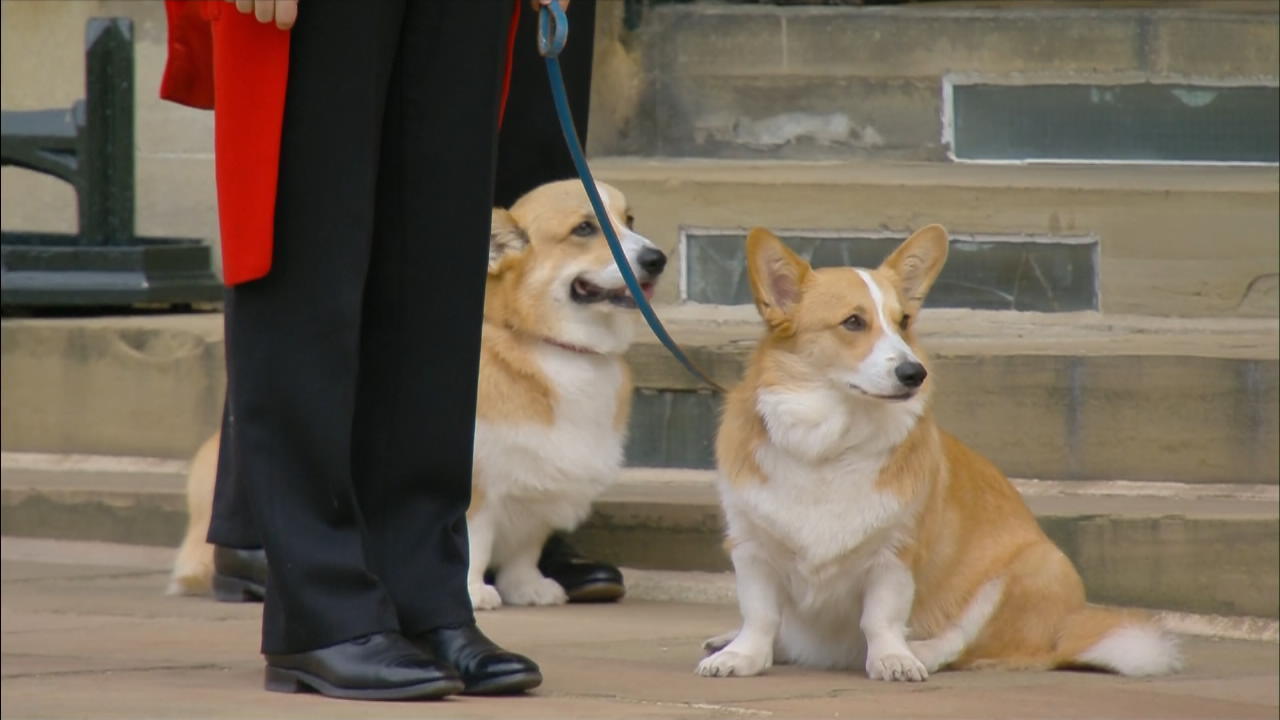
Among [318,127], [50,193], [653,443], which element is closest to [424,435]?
[318,127]

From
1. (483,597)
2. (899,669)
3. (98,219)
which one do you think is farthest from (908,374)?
(98,219)

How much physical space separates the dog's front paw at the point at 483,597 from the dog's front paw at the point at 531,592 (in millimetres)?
87

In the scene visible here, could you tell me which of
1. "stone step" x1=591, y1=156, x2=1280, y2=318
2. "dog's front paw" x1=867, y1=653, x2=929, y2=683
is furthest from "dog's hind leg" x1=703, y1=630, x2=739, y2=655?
"stone step" x1=591, y1=156, x2=1280, y2=318

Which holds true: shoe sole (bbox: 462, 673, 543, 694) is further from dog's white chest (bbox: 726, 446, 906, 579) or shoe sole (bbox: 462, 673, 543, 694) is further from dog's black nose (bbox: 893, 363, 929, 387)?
dog's black nose (bbox: 893, 363, 929, 387)

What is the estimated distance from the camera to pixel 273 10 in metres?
2.65

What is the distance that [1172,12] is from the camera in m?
5.49

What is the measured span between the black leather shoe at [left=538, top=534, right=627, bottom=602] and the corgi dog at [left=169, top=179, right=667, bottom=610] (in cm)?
5

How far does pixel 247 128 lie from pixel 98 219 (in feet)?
10.3

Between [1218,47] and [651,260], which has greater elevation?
[1218,47]

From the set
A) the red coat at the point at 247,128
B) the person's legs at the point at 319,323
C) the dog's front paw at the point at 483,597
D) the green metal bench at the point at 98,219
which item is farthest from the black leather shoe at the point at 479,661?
the green metal bench at the point at 98,219

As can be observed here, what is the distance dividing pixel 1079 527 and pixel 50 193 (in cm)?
375

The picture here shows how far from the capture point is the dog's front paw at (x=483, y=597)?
407 cm

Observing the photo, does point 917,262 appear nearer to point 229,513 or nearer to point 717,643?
point 717,643

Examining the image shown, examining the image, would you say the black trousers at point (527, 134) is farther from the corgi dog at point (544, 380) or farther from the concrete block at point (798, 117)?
the concrete block at point (798, 117)
